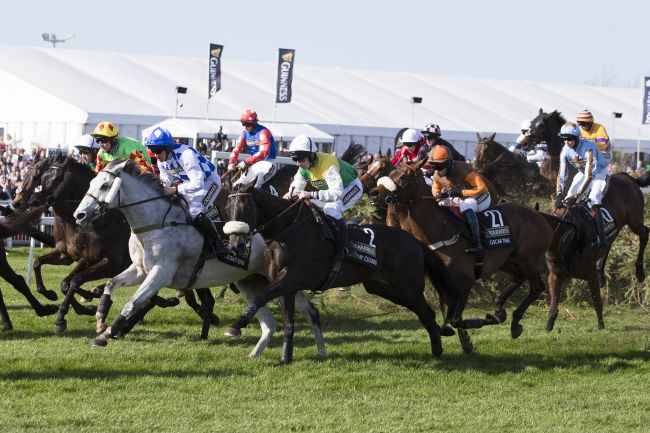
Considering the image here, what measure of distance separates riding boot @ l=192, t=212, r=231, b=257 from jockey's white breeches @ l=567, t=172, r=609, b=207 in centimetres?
488

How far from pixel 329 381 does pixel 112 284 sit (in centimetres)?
222

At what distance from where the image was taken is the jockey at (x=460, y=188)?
424 inches

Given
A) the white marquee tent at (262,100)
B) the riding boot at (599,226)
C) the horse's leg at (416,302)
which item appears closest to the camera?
the horse's leg at (416,302)

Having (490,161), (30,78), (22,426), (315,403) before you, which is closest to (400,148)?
Answer: (490,161)

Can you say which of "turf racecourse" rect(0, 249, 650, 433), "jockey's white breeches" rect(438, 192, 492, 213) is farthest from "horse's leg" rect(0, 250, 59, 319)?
"jockey's white breeches" rect(438, 192, 492, 213)

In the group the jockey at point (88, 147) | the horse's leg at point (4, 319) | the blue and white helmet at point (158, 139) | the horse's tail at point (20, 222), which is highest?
the blue and white helmet at point (158, 139)

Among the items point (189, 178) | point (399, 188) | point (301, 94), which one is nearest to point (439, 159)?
point (399, 188)

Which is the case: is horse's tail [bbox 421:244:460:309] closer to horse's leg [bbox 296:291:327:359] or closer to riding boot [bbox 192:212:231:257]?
horse's leg [bbox 296:291:327:359]

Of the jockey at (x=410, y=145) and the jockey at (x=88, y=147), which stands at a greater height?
the jockey at (x=410, y=145)

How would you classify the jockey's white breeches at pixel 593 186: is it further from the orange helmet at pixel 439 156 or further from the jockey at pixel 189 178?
the jockey at pixel 189 178

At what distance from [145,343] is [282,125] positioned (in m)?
18.4

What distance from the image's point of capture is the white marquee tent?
91.6 feet

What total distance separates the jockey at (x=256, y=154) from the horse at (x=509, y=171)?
323cm

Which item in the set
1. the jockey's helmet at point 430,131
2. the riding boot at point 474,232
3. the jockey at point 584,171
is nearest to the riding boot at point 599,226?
the jockey at point 584,171
